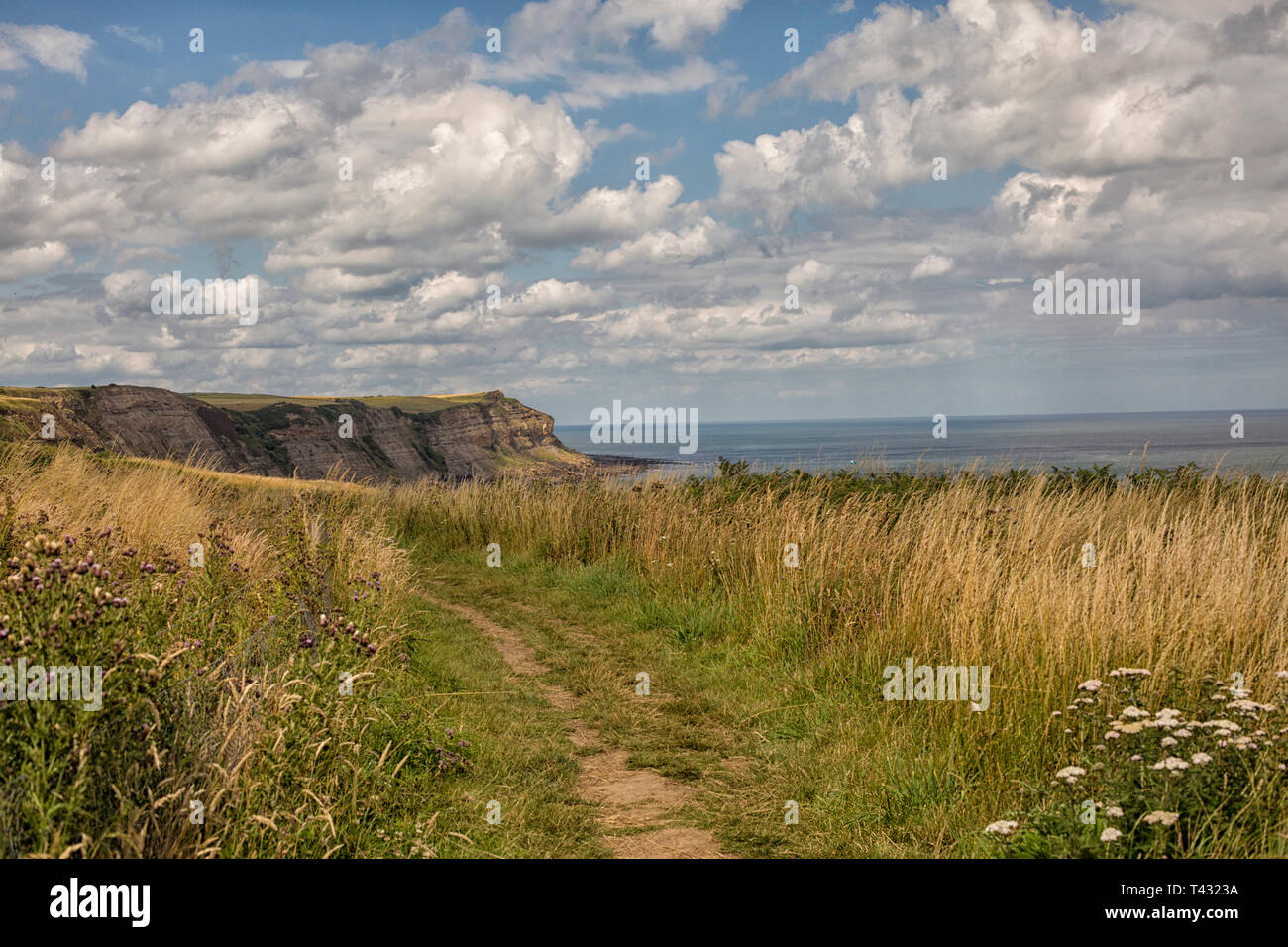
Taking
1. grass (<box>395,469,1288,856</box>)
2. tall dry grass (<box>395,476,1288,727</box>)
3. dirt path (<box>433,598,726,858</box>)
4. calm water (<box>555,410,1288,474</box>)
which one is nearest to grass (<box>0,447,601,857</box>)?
dirt path (<box>433,598,726,858</box>)

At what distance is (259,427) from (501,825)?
294 ft

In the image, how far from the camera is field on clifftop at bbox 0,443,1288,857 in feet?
11.3

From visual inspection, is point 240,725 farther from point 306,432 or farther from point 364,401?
point 364,401

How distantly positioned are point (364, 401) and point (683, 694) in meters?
114

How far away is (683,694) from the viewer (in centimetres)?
726

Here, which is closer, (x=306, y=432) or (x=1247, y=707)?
(x=1247, y=707)

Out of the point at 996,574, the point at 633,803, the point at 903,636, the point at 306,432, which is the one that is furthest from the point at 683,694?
the point at 306,432

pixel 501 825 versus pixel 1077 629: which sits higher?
pixel 1077 629

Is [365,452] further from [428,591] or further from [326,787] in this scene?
[326,787]

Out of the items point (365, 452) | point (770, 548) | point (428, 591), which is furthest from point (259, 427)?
point (770, 548)

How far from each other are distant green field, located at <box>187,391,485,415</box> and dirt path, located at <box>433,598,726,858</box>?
97.9 metres

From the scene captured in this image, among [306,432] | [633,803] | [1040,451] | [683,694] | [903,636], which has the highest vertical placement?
[306,432]

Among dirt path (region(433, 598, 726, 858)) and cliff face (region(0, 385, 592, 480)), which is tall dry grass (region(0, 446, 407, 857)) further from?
cliff face (region(0, 385, 592, 480))
